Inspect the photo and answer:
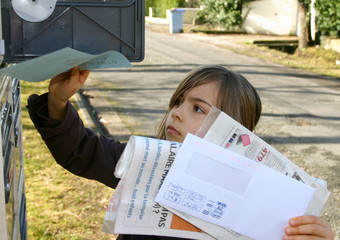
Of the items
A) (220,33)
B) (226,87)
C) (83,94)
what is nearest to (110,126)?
(83,94)

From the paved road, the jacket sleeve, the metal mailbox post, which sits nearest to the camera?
the metal mailbox post

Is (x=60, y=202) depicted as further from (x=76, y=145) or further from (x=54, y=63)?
(x=54, y=63)

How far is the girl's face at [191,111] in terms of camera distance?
5.19 ft

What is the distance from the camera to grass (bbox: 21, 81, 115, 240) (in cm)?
343

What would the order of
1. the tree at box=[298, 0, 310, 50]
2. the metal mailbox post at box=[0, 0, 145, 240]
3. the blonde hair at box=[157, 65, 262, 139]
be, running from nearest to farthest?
the metal mailbox post at box=[0, 0, 145, 240], the blonde hair at box=[157, 65, 262, 139], the tree at box=[298, 0, 310, 50]

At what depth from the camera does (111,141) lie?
1.73 m

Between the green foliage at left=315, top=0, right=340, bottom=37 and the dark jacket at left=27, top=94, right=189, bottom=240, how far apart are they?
1265cm

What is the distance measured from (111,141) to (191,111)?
325 millimetres

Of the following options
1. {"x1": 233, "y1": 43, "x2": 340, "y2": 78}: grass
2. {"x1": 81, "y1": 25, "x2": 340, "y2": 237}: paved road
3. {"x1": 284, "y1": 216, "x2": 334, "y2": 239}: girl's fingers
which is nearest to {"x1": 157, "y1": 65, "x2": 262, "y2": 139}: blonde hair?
{"x1": 284, "y1": 216, "x2": 334, "y2": 239}: girl's fingers

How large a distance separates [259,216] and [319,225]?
0.20 m

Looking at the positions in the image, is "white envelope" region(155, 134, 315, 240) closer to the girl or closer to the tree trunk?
the girl

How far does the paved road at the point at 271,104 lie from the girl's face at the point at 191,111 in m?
2.52

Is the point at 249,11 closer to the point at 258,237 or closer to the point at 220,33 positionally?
the point at 220,33

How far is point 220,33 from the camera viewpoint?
70.5 ft
